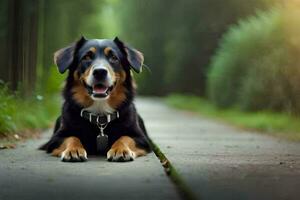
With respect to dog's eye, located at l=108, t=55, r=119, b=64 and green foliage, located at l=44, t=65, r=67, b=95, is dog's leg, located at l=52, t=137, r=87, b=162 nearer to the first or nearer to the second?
dog's eye, located at l=108, t=55, r=119, b=64

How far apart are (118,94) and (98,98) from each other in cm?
27

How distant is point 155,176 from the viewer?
4.91m

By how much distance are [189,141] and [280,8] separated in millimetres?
7293

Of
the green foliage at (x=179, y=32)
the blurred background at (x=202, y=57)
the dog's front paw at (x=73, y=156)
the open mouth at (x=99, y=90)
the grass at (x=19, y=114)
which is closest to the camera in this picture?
the dog's front paw at (x=73, y=156)

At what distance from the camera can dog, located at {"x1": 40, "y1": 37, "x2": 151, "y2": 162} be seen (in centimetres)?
643

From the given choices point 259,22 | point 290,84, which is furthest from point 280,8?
point 290,84

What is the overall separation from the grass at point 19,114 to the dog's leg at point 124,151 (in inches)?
117

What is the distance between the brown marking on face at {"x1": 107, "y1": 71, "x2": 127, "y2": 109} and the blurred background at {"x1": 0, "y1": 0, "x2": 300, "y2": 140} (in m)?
2.67

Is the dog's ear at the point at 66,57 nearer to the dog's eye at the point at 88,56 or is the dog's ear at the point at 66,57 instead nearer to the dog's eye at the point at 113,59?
the dog's eye at the point at 88,56

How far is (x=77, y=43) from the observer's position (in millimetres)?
6734

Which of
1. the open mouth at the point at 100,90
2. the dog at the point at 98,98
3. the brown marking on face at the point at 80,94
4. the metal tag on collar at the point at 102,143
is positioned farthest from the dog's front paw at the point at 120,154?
the brown marking on face at the point at 80,94

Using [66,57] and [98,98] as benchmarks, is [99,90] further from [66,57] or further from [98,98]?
[66,57]

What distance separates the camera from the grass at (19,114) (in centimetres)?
912

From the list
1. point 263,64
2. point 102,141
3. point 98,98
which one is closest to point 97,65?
point 98,98
